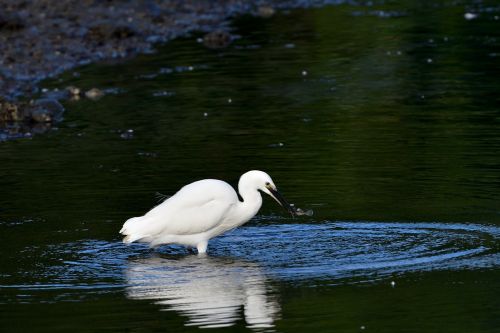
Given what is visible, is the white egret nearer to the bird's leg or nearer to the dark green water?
the bird's leg

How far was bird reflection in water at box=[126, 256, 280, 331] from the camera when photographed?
938 centimetres

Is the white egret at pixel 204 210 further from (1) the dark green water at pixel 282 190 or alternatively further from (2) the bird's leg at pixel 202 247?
(1) the dark green water at pixel 282 190

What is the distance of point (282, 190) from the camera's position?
1355 centimetres

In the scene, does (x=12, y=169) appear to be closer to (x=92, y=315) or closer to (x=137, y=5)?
(x=92, y=315)

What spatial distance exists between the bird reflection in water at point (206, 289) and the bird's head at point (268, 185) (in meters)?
0.81

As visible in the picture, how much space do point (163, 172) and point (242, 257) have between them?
3513mm

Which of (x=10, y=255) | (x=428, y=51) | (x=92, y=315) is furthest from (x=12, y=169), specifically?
(x=428, y=51)

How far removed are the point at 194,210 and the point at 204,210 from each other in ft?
0.36

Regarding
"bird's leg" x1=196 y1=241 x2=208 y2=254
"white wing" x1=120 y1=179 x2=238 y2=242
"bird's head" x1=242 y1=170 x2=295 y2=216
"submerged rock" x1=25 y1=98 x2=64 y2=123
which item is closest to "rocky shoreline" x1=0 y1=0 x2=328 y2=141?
"submerged rock" x1=25 y1=98 x2=64 y2=123

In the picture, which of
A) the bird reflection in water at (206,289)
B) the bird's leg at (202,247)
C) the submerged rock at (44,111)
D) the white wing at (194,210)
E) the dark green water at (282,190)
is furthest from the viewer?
the submerged rock at (44,111)

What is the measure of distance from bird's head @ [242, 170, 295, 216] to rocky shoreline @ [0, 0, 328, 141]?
663 cm

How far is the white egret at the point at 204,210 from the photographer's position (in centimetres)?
1187

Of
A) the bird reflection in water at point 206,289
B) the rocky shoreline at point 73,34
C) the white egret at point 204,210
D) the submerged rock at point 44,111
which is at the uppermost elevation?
the rocky shoreline at point 73,34

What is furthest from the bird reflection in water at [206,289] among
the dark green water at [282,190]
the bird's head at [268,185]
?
the bird's head at [268,185]
